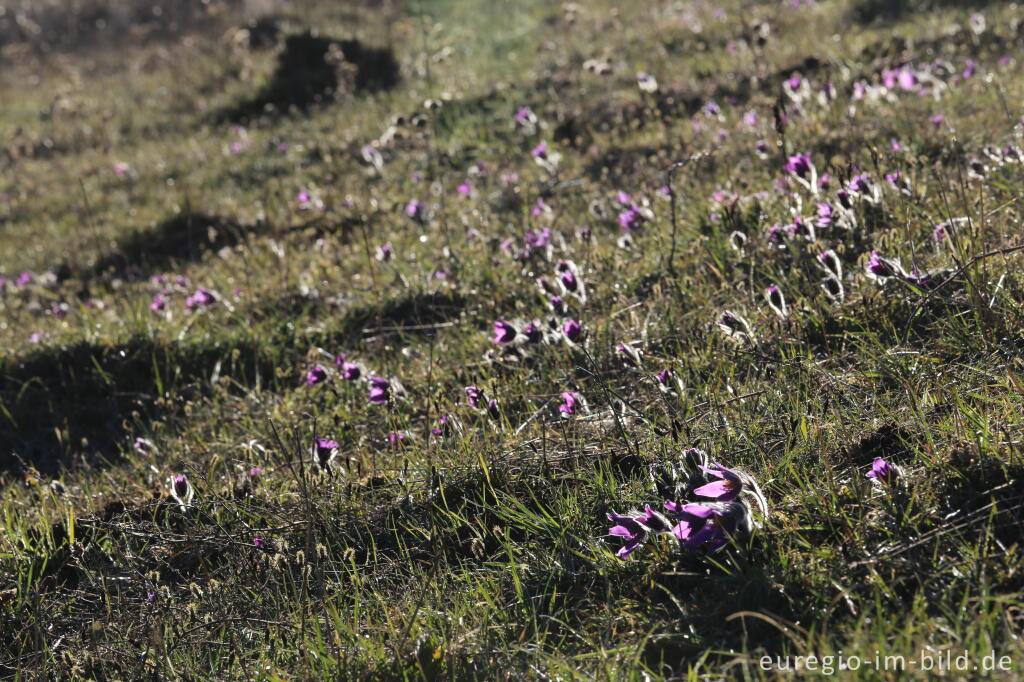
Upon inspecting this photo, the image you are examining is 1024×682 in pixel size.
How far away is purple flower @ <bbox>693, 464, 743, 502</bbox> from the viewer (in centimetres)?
198

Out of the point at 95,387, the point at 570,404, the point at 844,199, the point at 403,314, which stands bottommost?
the point at 95,387

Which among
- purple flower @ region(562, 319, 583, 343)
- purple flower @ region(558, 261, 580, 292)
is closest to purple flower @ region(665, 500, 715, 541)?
purple flower @ region(562, 319, 583, 343)

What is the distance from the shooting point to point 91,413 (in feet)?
13.2

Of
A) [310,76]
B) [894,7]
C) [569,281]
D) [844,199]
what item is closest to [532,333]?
[569,281]

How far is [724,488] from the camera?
198 centimetres

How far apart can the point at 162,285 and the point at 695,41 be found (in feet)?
16.5

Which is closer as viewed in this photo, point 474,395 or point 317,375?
point 474,395

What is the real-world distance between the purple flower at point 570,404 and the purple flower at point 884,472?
91 centimetres

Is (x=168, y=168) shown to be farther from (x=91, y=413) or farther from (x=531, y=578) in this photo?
(x=531, y=578)

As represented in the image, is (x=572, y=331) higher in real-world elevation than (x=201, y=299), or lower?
higher

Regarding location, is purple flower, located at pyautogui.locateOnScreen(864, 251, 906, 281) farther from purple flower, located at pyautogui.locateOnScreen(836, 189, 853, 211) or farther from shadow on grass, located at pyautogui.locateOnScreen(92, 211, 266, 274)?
shadow on grass, located at pyautogui.locateOnScreen(92, 211, 266, 274)

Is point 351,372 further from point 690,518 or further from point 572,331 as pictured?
point 690,518

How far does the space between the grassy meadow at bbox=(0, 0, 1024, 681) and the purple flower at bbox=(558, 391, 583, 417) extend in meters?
0.02

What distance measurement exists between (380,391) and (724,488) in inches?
54.7
